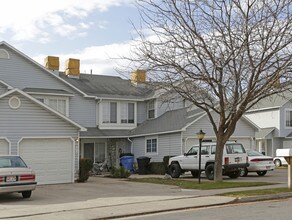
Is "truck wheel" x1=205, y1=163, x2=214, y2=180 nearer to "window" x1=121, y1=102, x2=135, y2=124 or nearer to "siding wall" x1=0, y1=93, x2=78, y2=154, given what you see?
"siding wall" x1=0, y1=93, x2=78, y2=154

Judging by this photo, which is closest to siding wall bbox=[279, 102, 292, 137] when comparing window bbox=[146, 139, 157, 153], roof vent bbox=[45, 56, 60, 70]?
window bbox=[146, 139, 157, 153]

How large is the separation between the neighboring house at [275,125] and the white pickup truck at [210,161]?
16.2m

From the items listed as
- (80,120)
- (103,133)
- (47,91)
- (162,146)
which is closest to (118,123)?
(103,133)

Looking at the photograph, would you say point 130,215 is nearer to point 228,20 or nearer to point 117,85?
point 228,20

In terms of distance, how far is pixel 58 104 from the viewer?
31.0 metres

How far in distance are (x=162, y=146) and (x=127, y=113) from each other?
4.90 meters

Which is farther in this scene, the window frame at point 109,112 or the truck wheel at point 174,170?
the window frame at point 109,112

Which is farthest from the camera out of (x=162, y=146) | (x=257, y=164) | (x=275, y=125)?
(x=275, y=125)

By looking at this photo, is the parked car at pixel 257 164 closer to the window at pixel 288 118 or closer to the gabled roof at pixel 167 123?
the gabled roof at pixel 167 123

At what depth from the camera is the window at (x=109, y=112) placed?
111ft

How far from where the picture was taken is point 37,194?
1819 centimetres

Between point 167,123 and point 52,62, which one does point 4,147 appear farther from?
point 52,62

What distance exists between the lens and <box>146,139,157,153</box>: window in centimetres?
3252

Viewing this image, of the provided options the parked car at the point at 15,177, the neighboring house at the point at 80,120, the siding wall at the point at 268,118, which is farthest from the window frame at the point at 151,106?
the parked car at the point at 15,177
